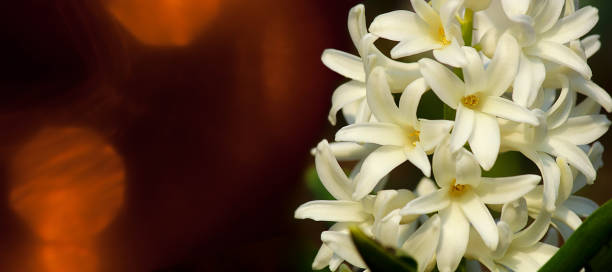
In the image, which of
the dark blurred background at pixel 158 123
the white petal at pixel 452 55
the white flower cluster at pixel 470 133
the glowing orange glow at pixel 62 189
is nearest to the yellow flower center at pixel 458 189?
the white flower cluster at pixel 470 133

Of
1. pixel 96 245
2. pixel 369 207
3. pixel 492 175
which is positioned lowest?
pixel 492 175

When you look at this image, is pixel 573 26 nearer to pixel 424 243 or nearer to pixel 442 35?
pixel 442 35

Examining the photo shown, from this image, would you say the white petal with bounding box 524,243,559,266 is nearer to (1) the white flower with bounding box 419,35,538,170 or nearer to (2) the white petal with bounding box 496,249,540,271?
(2) the white petal with bounding box 496,249,540,271

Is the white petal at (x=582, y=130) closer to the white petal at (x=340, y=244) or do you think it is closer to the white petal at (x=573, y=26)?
the white petal at (x=573, y=26)

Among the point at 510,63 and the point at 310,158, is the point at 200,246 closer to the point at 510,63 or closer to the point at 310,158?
the point at 310,158

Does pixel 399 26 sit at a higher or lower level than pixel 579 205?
higher

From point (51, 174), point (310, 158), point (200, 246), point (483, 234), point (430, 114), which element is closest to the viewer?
point (483, 234)

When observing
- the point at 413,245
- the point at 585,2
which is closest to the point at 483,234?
the point at 413,245

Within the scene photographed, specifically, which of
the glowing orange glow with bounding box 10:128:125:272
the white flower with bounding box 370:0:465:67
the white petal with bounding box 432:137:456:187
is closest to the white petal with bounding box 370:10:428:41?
the white flower with bounding box 370:0:465:67

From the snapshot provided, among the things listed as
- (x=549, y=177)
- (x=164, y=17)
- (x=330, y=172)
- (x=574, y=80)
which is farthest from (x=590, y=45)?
(x=164, y=17)
